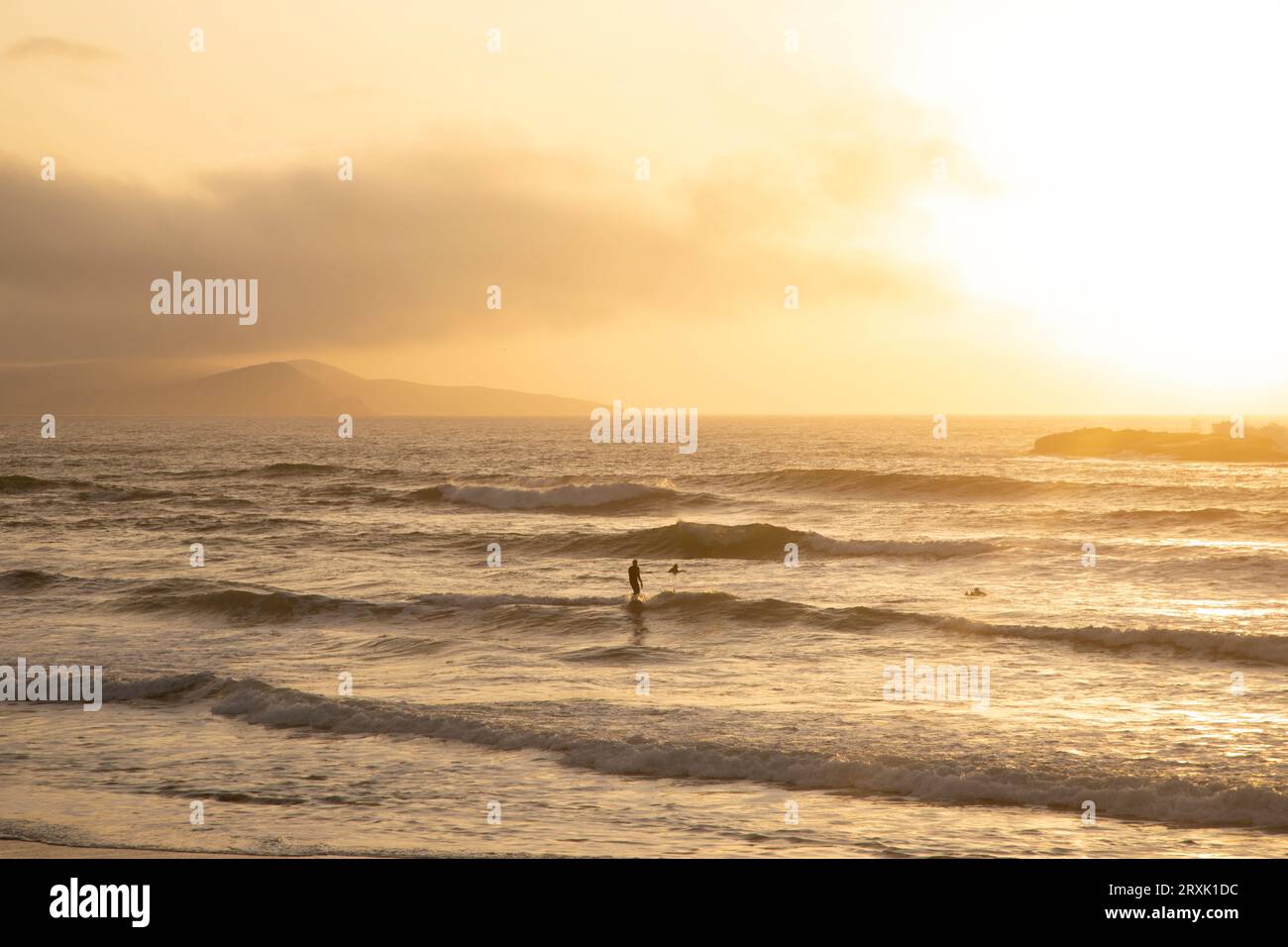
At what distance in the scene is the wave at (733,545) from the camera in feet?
134

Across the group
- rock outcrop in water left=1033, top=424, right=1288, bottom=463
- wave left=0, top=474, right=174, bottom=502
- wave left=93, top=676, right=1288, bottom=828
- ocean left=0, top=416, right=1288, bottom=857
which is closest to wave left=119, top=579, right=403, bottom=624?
ocean left=0, top=416, right=1288, bottom=857

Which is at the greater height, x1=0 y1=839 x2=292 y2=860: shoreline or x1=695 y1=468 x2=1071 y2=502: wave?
x1=695 y1=468 x2=1071 y2=502: wave

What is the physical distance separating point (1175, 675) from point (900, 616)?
7.34 metres

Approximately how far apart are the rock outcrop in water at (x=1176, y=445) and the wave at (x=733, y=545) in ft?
222

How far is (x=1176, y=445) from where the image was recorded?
343ft

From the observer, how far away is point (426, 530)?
4844 cm

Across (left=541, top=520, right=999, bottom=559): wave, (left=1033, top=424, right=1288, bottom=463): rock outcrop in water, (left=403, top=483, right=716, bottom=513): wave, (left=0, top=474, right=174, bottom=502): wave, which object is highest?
(left=1033, top=424, right=1288, bottom=463): rock outcrop in water

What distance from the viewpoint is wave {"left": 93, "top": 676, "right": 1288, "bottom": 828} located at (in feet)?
42.2

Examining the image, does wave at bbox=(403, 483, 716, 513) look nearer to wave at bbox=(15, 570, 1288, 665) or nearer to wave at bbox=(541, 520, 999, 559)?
wave at bbox=(541, 520, 999, 559)

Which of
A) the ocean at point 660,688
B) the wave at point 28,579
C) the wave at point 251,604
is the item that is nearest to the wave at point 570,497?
the ocean at point 660,688

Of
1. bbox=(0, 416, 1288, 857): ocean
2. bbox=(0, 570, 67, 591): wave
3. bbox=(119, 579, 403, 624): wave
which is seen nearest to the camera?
bbox=(0, 416, 1288, 857): ocean

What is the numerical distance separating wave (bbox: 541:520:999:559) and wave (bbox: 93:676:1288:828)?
2526cm
